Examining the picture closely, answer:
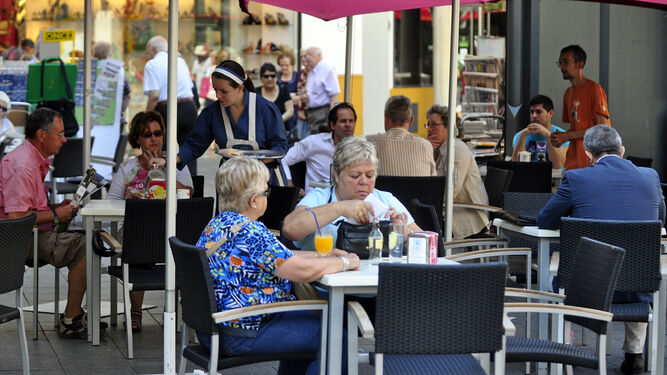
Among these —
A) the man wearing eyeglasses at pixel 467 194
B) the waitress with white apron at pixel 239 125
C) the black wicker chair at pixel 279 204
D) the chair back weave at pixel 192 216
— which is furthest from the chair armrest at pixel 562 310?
the man wearing eyeglasses at pixel 467 194

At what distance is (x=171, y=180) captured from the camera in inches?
205

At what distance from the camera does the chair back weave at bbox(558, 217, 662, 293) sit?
5.35 metres

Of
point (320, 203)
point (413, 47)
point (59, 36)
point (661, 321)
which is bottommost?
point (661, 321)

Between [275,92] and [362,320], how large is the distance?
10.4 meters

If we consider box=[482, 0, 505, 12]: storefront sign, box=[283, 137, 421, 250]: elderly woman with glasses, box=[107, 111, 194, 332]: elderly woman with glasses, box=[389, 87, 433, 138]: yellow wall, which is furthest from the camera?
box=[389, 87, 433, 138]: yellow wall

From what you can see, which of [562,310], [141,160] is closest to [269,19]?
[141,160]

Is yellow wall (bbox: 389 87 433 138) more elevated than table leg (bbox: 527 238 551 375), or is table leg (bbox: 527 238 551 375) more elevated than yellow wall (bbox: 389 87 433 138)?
yellow wall (bbox: 389 87 433 138)

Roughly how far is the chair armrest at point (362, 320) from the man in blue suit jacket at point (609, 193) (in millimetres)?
1949

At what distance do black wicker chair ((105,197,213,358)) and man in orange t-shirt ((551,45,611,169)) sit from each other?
4163 millimetres

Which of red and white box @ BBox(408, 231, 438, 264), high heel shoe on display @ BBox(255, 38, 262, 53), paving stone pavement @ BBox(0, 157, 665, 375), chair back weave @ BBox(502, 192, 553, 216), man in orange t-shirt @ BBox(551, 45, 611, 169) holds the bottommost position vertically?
paving stone pavement @ BBox(0, 157, 665, 375)

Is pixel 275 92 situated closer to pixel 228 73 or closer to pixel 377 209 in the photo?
pixel 228 73

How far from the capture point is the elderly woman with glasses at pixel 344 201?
5.00 meters

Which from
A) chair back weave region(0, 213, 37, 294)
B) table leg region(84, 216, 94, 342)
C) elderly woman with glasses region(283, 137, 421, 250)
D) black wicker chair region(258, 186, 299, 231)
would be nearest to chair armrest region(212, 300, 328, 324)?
elderly woman with glasses region(283, 137, 421, 250)

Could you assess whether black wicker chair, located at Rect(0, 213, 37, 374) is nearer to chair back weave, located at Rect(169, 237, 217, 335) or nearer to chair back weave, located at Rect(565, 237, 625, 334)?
chair back weave, located at Rect(169, 237, 217, 335)
